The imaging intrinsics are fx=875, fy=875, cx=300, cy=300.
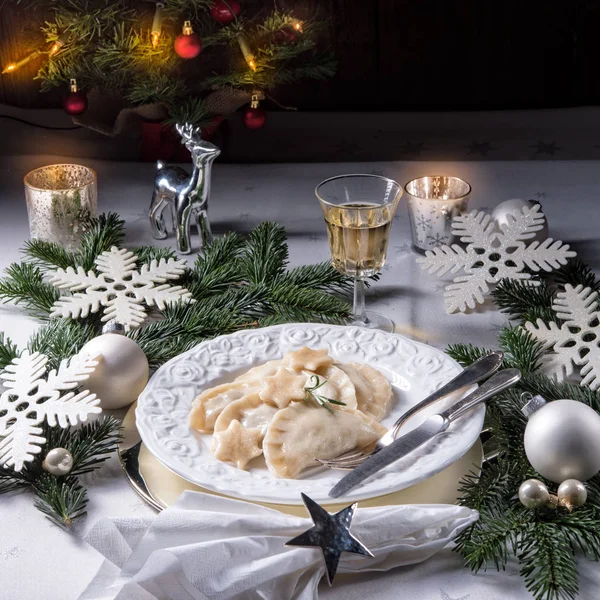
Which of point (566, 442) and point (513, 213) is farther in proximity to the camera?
point (513, 213)

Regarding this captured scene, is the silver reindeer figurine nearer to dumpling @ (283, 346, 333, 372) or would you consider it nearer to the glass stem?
the glass stem

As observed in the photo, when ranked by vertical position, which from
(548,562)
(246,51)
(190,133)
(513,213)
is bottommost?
(548,562)

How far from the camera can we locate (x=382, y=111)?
2299 millimetres

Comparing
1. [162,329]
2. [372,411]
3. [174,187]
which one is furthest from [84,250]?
[372,411]

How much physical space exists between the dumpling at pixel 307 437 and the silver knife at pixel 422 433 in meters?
0.03

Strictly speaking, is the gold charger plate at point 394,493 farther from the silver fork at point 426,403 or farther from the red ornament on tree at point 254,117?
the red ornament on tree at point 254,117

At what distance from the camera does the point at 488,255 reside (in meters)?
1.40

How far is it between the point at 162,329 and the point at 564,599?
0.68 meters

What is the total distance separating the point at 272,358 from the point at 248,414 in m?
0.17

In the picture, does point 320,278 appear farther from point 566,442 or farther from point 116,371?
point 566,442

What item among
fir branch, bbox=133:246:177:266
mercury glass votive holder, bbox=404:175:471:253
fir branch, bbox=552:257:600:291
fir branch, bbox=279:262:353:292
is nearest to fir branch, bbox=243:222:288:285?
fir branch, bbox=279:262:353:292

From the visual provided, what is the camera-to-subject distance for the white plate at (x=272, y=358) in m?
0.90

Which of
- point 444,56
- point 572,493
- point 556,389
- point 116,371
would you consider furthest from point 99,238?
point 444,56

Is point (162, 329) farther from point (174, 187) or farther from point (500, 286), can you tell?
point (500, 286)
